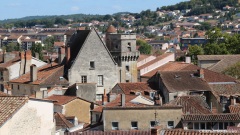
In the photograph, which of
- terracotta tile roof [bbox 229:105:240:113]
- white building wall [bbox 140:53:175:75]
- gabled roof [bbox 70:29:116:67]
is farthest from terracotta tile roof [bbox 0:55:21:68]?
terracotta tile roof [bbox 229:105:240:113]

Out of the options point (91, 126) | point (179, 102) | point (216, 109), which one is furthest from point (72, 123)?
point (216, 109)

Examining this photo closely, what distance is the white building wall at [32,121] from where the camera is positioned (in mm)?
22281

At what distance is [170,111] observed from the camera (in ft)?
137

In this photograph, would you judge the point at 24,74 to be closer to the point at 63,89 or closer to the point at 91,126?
the point at 63,89

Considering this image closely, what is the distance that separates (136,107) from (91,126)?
3685mm

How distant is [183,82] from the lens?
5959 centimetres

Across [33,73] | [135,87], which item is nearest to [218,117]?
[135,87]

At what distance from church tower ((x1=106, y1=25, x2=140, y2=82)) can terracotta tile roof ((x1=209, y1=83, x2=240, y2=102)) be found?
1493cm

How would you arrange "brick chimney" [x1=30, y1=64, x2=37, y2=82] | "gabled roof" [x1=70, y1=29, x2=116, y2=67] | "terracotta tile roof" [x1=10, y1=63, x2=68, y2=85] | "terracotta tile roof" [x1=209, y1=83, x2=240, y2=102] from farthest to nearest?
"gabled roof" [x1=70, y1=29, x2=116, y2=67] → "brick chimney" [x1=30, y1=64, x2=37, y2=82] → "terracotta tile roof" [x1=10, y1=63, x2=68, y2=85] → "terracotta tile roof" [x1=209, y1=83, x2=240, y2=102]

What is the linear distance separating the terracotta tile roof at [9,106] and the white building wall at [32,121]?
146 millimetres

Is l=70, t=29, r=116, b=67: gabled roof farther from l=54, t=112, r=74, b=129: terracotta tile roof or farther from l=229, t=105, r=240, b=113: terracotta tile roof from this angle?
l=229, t=105, r=240, b=113: terracotta tile roof

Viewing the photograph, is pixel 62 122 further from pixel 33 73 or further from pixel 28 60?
pixel 28 60

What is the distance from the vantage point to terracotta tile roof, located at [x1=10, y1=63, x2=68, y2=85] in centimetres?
6388

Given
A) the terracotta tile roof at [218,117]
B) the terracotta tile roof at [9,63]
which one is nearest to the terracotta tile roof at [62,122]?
the terracotta tile roof at [218,117]
